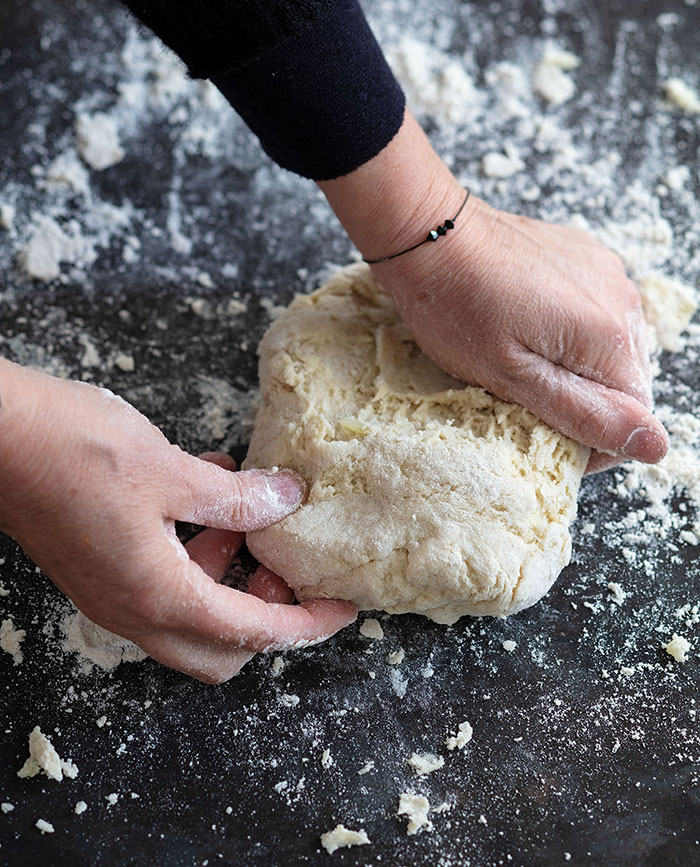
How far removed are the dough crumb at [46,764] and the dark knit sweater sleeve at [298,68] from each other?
1192 millimetres

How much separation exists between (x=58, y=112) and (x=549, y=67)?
1454 mm

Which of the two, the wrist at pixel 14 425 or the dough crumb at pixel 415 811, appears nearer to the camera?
the wrist at pixel 14 425

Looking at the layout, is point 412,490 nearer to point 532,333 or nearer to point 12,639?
point 532,333

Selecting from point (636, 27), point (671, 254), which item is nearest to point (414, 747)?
point (671, 254)

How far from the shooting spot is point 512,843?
143 cm

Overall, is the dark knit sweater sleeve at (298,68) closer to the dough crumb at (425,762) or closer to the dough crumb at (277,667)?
the dough crumb at (277,667)

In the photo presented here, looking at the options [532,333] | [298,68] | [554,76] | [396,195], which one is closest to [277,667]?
[532,333]

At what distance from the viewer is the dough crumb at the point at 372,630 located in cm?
161

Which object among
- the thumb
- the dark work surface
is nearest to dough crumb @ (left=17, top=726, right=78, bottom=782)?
the dark work surface

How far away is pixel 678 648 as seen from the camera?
5.29 feet

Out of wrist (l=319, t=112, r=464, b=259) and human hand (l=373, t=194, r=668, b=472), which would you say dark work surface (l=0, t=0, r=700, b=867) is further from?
wrist (l=319, t=112, r=464, b=259)

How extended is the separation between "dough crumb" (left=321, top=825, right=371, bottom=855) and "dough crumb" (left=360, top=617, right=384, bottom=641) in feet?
1.15

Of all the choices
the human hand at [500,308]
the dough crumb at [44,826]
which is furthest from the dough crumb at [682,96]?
the dough crumb at [44,826]

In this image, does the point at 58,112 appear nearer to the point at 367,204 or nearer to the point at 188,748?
the point at 367,204
